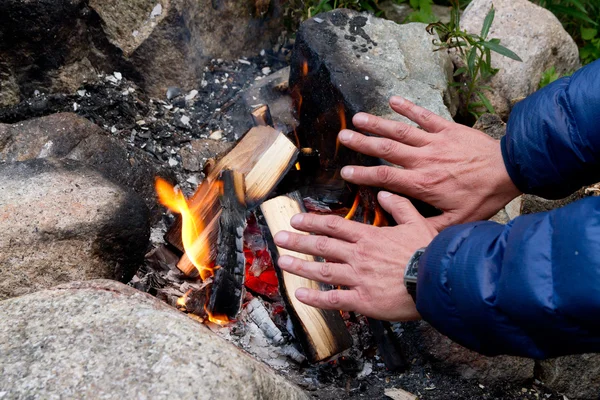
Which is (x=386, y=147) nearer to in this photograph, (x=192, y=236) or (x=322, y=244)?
(x=322, y=244)

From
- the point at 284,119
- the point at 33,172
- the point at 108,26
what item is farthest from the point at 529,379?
the point at 108,26

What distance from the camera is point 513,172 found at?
261cm

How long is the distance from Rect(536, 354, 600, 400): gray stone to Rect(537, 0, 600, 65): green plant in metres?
3.30

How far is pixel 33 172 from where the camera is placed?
2689 millimetres

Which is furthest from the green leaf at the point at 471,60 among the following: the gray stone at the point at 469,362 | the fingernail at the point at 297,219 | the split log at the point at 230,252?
the fingernail at the point at 297,219

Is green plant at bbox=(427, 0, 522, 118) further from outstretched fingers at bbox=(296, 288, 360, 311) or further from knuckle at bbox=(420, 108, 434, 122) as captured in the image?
outstretched fingers at bbox=(296, 288, 360, 311)

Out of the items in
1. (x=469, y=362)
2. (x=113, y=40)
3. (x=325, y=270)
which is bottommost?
(x=469, y=362)

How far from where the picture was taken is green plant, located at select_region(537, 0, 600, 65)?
5.11 metres

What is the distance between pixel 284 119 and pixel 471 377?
6.65 feet

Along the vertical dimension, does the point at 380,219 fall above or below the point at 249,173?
below

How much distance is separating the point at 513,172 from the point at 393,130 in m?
0.58

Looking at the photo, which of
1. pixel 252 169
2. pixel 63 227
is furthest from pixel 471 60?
pixel 63 227

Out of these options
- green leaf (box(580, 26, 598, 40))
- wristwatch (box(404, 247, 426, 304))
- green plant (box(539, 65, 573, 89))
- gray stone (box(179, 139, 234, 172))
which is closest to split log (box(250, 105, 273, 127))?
gray stone (box(179, 139, 234, 172))

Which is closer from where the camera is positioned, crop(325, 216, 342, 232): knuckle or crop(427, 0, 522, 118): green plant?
crop(325, 216, 342, 232): knuckle
